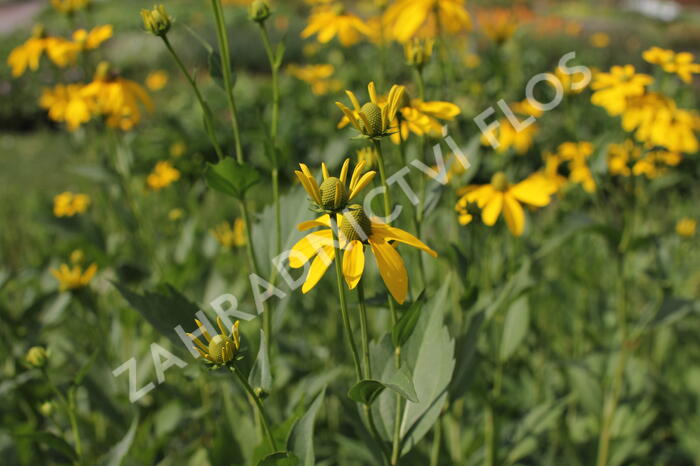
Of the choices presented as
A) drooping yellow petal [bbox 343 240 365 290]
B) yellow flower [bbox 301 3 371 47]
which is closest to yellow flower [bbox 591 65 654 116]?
yellow flower [bbox 301 3 371 47]

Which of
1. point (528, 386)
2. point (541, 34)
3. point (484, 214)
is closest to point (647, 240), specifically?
point (484, 214)

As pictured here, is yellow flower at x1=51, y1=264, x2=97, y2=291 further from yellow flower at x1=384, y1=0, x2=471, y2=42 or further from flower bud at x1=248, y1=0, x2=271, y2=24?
yellow flower at x1=384, y1=0, x2=471, y2=42

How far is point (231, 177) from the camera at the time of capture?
986 millimetres

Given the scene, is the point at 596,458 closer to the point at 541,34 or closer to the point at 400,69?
Answer: the point at 400,69

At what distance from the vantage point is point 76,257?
1.53 metres

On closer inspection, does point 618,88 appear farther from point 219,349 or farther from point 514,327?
point 219,349

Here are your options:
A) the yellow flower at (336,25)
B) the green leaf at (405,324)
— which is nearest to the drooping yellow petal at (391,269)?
the green leaf at (405,324)

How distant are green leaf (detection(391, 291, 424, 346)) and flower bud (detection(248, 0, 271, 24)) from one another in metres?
0.55

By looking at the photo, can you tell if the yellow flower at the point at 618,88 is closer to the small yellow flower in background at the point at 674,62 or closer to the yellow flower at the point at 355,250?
the small yellow flower in background at the point at 674,62

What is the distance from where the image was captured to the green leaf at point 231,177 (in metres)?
0.96

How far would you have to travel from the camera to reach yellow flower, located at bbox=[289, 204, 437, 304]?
70 cm

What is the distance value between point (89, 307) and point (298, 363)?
54 centimetres

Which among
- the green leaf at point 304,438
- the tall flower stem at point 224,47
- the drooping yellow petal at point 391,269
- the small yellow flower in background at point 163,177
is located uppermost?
the tall flower stem at point 224,47

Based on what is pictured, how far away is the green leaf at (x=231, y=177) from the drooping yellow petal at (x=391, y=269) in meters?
0.33
